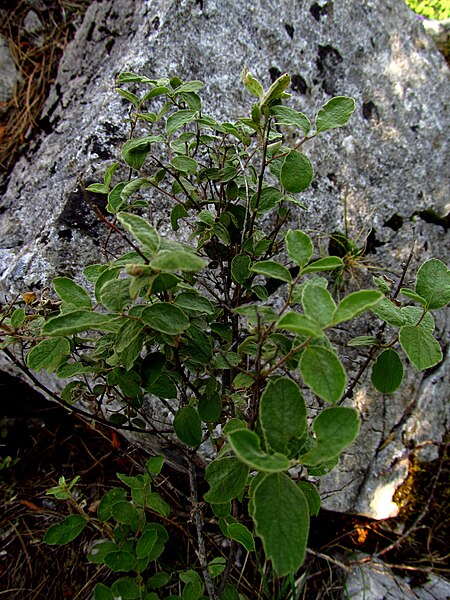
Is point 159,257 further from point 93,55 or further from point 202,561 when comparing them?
point 93,55

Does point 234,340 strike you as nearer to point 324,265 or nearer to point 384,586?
point 324,265

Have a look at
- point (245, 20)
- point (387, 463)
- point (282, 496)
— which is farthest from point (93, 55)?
point (387, 463)

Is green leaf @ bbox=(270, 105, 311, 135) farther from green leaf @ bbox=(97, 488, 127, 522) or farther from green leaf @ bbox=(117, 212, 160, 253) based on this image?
green leaf @ bbox=(97, 488, 127, 522)

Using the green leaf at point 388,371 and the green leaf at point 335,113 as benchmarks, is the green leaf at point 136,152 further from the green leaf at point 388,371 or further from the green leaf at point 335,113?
the green leaf at point 388,371

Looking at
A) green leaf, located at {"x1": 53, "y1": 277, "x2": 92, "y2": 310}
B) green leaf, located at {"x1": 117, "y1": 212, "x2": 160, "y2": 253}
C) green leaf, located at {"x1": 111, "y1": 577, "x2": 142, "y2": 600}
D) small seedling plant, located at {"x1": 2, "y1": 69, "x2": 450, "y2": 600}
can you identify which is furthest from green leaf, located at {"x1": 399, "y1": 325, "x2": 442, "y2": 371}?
green leaf, located at {"x1": 111, "y1": 577, "x2": 142, "y2": 600}

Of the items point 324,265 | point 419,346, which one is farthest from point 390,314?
point 324,265

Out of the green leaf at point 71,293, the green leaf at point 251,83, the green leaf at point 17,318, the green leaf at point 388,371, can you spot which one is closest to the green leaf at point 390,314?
the green leaf at point 388,371
